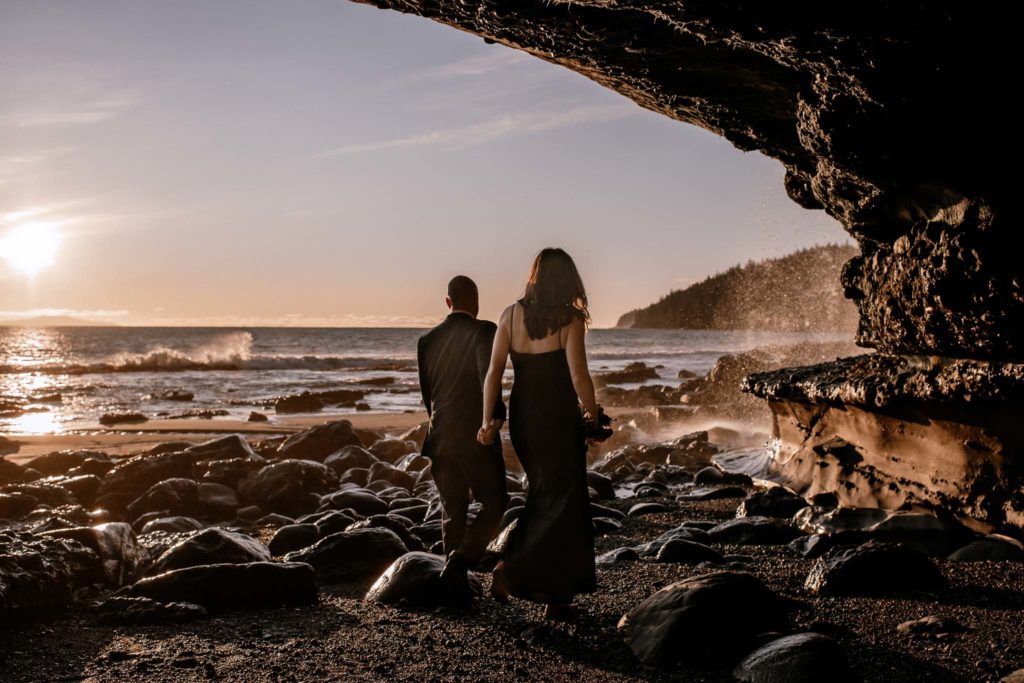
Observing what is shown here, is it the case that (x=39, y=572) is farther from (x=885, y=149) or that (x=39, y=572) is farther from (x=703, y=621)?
(x=885, y=149)

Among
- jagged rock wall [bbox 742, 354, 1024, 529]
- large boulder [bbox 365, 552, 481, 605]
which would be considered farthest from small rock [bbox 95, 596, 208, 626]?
jagged rock wall [bbox 742, 354, 1024, 529]

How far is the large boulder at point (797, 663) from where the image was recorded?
3240mm

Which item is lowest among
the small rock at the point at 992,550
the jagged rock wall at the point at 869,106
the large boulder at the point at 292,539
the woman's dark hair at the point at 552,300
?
the large boulder at the point at 292,539

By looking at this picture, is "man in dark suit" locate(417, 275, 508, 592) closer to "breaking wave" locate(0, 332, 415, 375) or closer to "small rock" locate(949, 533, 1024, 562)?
"small rock" locate(949, 533, 1024, 562)

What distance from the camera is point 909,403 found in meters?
5.74

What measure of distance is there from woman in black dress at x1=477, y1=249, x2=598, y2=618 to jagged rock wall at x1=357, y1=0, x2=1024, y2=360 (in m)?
1.62

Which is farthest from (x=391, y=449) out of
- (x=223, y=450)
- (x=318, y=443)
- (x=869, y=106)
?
(x=869, y=106)

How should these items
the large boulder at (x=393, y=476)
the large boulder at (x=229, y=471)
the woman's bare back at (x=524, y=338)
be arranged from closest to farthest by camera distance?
the woman's bare back at (x=524, y=338) → the large boulder at (x=229, y=471) → the large boulder at (x=393, y=476)

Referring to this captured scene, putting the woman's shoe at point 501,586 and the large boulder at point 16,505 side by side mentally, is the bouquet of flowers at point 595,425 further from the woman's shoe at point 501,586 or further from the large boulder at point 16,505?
the large boulder at point 16,505

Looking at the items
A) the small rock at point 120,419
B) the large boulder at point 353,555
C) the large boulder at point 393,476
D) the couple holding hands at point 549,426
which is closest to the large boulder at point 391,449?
the large boulder at point 393,476

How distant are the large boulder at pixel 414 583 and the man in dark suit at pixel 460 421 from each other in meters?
0.21

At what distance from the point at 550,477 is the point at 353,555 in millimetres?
2238

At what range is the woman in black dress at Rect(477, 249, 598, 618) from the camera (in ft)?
14.6

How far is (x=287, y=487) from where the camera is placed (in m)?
9.01
